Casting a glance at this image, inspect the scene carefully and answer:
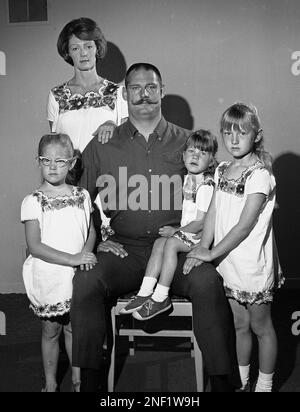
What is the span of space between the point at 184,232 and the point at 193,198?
7.1 inches

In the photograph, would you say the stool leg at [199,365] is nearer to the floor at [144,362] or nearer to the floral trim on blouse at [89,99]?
the floor at [144,362]

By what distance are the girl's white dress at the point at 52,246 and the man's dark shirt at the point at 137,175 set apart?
1.10 feet

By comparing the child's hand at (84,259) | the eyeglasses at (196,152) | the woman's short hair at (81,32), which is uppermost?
the woman's short hair at (81,32)

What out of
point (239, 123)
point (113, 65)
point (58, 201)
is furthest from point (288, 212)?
point (58, 201)

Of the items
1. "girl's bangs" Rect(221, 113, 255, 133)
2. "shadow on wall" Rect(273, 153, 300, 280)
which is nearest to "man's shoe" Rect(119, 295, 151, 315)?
"girl's bangs" Rect(221, 113, 255, 133)

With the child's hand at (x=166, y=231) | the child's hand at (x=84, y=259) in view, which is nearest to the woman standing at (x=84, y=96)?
the child's hand at (x=166, y=231)

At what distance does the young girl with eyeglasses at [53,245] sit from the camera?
2.59 meters

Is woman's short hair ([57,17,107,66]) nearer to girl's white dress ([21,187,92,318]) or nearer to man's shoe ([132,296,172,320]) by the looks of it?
girl's white dress ([21,187,92,318])

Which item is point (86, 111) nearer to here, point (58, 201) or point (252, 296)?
point (58, 201)

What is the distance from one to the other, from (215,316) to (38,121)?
8.14ft
